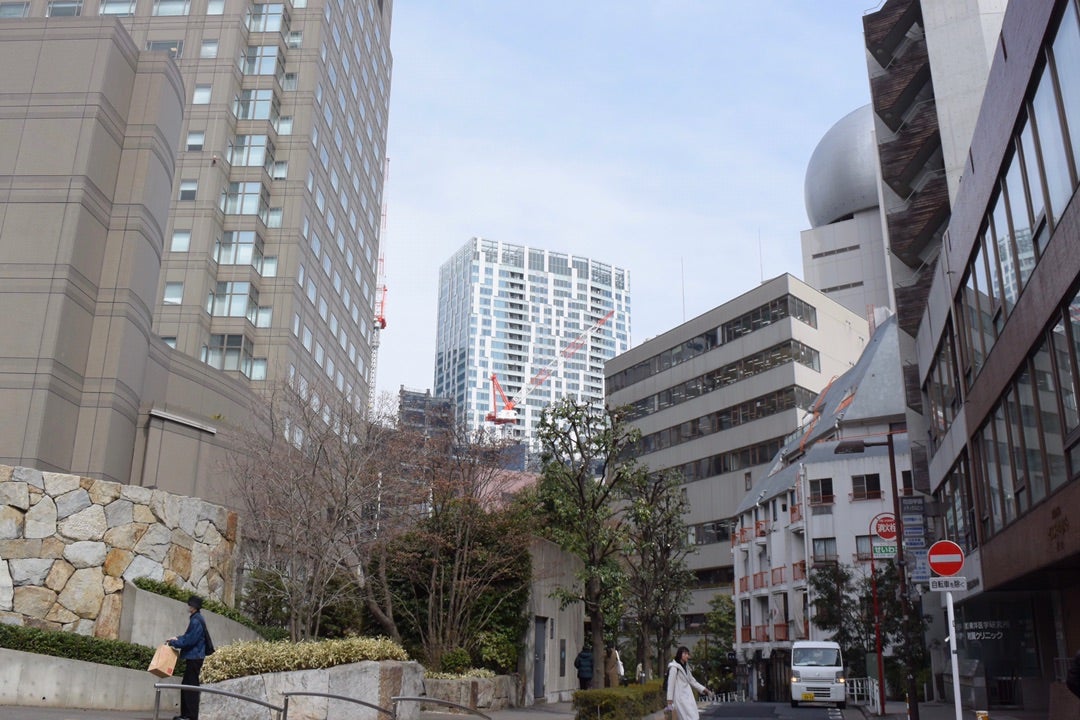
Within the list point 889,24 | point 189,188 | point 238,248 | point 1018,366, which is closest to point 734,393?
point 889,24

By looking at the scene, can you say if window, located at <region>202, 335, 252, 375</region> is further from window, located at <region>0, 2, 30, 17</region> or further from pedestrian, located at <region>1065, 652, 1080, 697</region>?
pedestrian, located at <region>1065, 652, 1080, 697</region>

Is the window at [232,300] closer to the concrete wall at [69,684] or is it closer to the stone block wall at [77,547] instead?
the stone block wall at [77,547]

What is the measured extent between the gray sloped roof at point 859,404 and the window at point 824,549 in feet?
13.4

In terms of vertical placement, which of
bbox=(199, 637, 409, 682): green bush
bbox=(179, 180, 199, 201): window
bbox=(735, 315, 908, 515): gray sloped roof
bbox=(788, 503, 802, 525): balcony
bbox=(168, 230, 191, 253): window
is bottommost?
bbox=(199, 637, 409, 682): green bush

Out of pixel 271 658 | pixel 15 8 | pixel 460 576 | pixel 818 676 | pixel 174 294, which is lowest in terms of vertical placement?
pixel 818 676

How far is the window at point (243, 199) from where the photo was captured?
5569cm

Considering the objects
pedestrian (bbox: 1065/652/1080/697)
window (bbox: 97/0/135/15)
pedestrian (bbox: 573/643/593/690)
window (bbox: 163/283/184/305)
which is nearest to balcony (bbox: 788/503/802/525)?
pedestrian (bbox: 573/643/593/690)

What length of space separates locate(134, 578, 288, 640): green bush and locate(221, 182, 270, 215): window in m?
37.8

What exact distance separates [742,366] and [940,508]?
44.0 meters

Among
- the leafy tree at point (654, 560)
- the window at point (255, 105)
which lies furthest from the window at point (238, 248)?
the leafy tree at point (654, 560)

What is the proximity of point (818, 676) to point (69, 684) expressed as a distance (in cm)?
2684

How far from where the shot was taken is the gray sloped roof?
54344 millimetres

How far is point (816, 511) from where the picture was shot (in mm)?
53156

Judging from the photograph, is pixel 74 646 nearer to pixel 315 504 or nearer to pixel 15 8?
pixel 315 504
